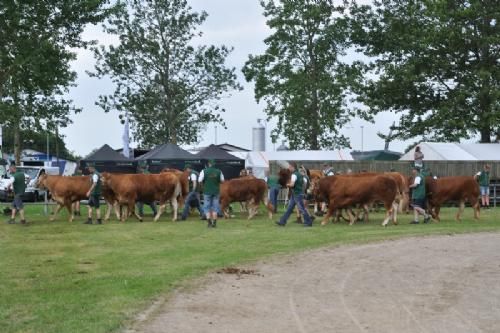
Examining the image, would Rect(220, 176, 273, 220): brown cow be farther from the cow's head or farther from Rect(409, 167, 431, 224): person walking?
Rect(409, 167, 431, 224): person walking

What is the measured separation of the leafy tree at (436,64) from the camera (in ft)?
121

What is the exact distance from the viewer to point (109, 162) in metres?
28.7

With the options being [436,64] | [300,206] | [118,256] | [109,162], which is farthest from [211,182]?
[436,64]

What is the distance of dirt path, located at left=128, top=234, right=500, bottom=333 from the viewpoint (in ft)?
24.2

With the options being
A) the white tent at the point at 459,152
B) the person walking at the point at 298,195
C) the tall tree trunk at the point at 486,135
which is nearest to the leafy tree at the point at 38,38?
the person walking at the point at 298,195

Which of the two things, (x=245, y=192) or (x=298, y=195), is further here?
(x=245, y=192)

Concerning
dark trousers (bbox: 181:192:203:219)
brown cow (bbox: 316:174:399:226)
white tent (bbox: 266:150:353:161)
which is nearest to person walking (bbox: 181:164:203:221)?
dark trousers (bbox: 181:192:203:219)

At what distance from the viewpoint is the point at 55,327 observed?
23.2 feet

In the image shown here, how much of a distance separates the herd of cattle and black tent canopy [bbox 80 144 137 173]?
19.7 ft

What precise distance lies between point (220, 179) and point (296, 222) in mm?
2906

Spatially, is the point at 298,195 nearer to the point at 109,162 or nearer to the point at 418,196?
the point at 418,196

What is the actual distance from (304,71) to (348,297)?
35.1 m

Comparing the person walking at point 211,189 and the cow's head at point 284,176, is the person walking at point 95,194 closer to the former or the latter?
the person walking at point 211,189

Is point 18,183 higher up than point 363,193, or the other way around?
point 18,183
